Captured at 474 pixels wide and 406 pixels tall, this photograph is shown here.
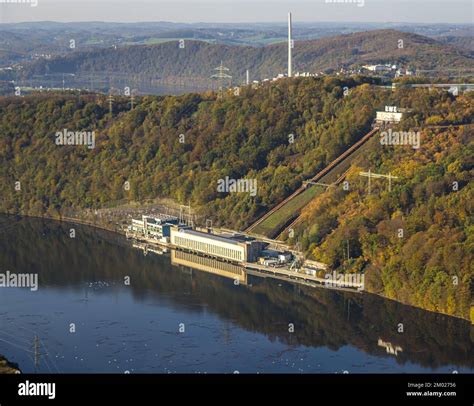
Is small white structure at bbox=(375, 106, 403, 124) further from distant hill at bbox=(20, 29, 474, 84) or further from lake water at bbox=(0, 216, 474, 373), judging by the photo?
distant hill at bbox=(20, 29, 474, 84)

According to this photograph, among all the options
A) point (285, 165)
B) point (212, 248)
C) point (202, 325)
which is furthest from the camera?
point (285, 165)

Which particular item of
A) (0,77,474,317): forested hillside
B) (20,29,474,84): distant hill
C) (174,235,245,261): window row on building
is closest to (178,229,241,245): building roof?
(174,235,245,261): window row on building

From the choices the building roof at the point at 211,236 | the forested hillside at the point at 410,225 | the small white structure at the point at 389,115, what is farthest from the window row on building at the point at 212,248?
the small white structure at the point at 389,115

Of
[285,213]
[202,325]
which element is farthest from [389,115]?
[202,325]

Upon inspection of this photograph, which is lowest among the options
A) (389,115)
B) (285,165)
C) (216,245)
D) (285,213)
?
(216,245)

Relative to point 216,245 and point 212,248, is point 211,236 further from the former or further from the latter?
point 216,245

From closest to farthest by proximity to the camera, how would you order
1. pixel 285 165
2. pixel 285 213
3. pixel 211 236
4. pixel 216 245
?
pixel 216 245
pixel 211 236
pixel 285 213
pixel 285 165
